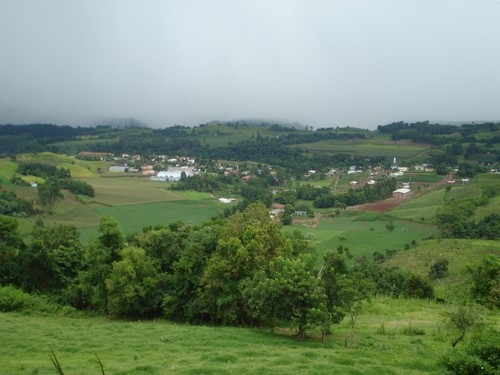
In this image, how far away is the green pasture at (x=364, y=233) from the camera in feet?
179

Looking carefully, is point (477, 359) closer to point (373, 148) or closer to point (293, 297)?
point (293, 297)

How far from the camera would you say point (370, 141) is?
157250mm

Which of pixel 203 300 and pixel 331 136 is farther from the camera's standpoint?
pixel 331 136

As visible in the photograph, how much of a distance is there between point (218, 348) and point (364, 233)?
47.1m

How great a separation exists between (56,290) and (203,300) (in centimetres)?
1275

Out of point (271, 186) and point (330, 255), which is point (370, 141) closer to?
point (271, 186)

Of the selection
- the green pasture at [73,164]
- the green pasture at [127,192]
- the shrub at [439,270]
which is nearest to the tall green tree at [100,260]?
the shrub at [439,270]

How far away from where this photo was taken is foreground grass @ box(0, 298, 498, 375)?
1341 centimetres

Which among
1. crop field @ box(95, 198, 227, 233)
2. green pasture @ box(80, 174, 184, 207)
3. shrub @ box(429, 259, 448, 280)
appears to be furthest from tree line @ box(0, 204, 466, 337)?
green pasture @ box(80, 174, 184, 207)

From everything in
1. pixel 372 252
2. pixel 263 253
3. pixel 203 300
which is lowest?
pixel 372 252

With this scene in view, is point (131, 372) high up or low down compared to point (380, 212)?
up

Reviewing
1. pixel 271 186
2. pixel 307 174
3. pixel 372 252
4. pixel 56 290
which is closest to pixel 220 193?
pixel 271 186

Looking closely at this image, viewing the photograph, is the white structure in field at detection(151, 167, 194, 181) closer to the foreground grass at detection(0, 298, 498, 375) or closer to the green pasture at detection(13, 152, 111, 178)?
the green pasture at detection(13, 152, 111, 178)

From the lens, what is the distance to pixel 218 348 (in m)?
16.3
